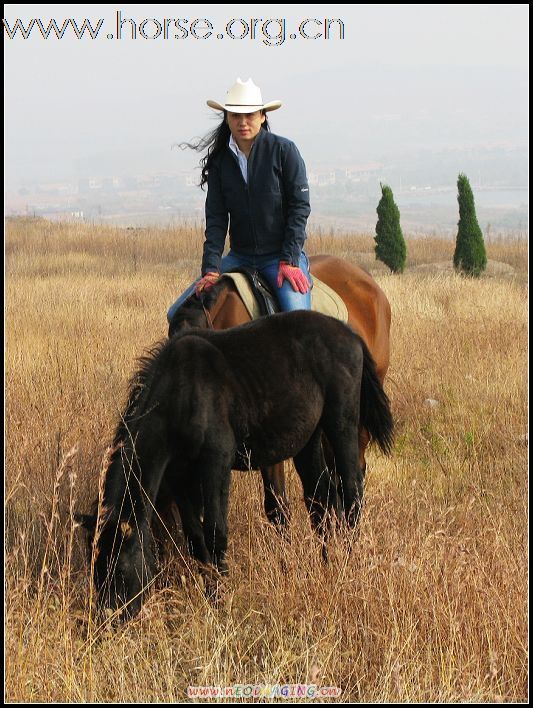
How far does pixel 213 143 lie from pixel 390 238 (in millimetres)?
23128

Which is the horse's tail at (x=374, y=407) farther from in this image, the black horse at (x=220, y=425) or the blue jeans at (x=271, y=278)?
the blue jeans at (x=271, y=278)

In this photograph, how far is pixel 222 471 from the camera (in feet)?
13.6

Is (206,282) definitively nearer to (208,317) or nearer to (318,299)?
(208,317)

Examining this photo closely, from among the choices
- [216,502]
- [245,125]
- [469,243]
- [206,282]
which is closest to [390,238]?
[469,243]

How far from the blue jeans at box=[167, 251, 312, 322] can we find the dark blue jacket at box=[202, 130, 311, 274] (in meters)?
0.05

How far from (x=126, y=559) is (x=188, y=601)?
0.50m

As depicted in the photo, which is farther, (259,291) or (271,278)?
(271,278)

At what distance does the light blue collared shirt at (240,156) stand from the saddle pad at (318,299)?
2.17 feet

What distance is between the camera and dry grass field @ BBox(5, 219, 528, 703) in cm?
346

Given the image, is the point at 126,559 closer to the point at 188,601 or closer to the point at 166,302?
the point at 188,601

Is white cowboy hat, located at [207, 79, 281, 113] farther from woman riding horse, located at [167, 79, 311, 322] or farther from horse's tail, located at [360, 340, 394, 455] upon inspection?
horse's tail, located at [360, 340, 394, 455]

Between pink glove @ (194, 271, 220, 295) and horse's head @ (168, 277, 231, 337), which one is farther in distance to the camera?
pink glove @ (194, 271, 220, 295)

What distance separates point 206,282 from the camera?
5.30m

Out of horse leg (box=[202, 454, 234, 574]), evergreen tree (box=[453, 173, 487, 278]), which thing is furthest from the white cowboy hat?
evergreen tree (box=[453, 173, 487, 278])
